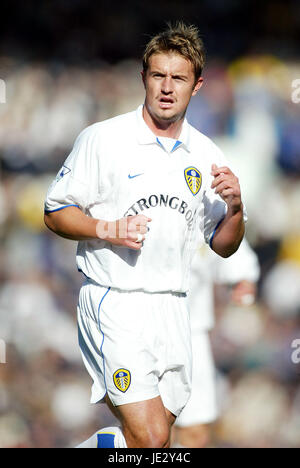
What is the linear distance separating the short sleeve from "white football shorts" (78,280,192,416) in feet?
1.09

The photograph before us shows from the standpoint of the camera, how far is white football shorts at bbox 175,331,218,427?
4.14 metres

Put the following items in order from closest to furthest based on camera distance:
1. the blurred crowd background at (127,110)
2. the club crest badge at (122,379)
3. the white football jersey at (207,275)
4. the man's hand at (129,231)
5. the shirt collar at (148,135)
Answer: the man's hand at (129,231) < the club crest badge at (122,379) < the shirt collar at (148,135) < the white football jersey at (207,275) < the blurred crowd background at (127,110)

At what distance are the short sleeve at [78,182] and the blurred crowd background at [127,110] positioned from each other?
204cm

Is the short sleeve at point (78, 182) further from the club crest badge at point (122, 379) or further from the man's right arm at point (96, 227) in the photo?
the club crest badge at point (122, 379)

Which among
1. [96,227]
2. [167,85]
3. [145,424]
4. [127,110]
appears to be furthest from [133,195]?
[127,110]

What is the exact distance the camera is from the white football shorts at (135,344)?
288 centimetres

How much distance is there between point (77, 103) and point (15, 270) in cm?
113

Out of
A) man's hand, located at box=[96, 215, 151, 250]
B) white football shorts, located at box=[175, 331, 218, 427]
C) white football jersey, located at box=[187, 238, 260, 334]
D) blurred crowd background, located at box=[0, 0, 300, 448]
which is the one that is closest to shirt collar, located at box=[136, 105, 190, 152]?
man's hand, located at box=[96, 215, 151, 250]

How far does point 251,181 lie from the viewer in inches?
196

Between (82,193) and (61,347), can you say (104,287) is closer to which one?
(82,193)

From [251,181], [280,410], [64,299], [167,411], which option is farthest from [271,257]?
[167,411]

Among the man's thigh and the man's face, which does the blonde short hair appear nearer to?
the man's face

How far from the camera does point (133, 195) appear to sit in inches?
115

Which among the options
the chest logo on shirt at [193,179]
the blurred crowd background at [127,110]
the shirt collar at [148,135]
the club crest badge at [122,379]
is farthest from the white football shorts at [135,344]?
the blurred crowd background at [127,110]
